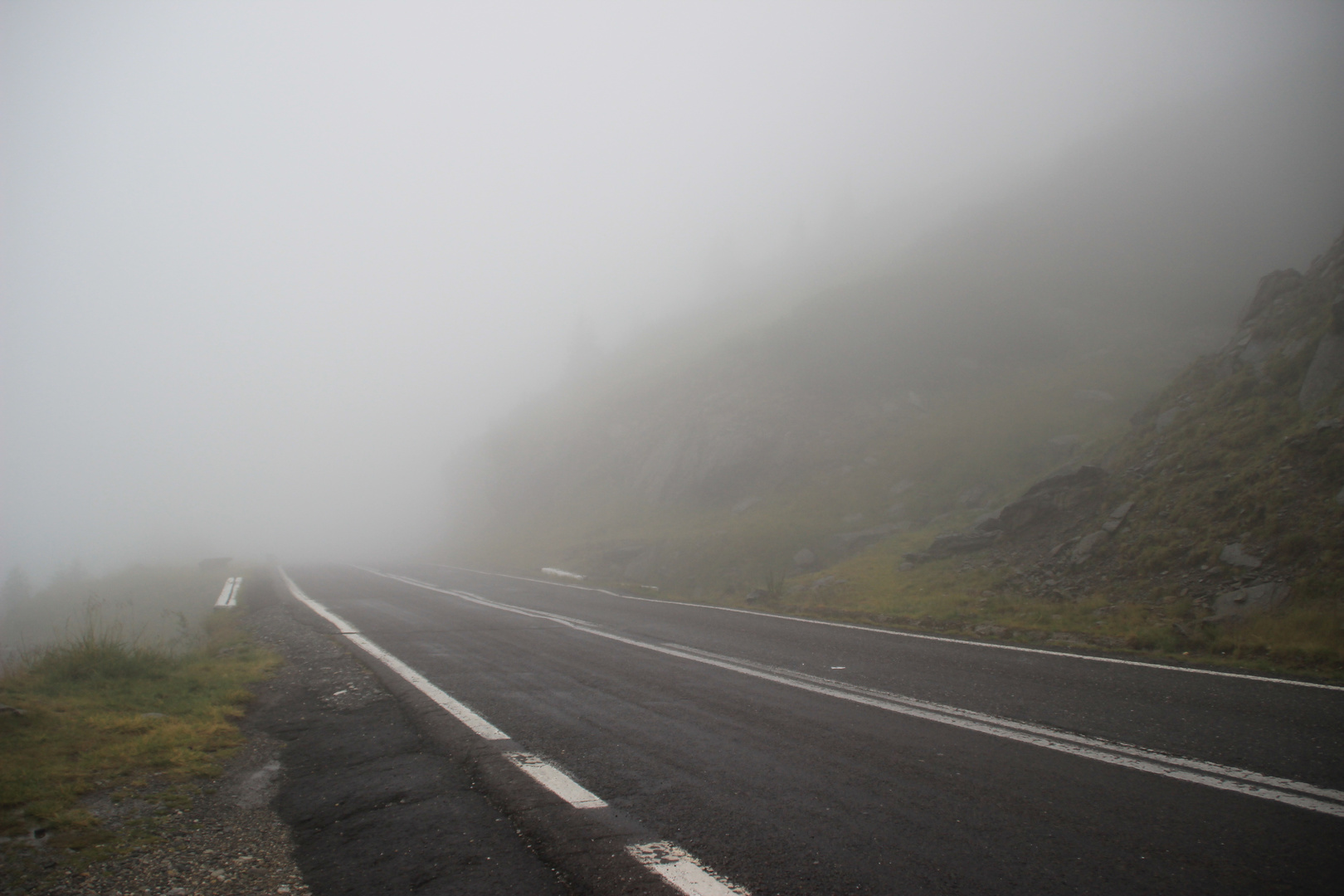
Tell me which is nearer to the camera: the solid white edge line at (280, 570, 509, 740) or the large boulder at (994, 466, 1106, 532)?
the solid white edge line at (280, 570, 509, 740)

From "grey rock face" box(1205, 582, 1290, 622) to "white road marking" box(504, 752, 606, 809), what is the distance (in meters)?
9.81

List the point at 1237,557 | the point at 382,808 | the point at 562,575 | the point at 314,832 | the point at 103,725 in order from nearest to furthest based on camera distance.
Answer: the point at 314,832, the point at 382,808, the point at 103,725, the point at 1237,557, the point at 562,575

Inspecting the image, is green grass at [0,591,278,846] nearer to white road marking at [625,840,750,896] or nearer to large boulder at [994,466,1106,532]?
white road marking at [625,840,750,896]

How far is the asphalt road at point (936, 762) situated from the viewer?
9.98 ft

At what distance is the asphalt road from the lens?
9.98 feet

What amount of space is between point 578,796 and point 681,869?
1178 mm

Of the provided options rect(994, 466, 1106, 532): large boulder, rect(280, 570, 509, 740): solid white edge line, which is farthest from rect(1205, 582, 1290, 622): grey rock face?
rect(280, 570, 509, 740): solid white edge line

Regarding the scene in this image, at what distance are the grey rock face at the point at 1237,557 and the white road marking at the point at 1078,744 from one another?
7656 mm

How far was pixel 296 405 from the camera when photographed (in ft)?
526

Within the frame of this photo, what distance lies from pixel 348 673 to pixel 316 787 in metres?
3.98

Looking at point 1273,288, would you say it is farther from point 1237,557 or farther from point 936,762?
point 936,762

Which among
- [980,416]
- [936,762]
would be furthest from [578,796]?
[980,416]

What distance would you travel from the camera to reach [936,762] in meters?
4.49

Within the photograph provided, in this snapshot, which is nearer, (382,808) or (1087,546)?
(382,808)
